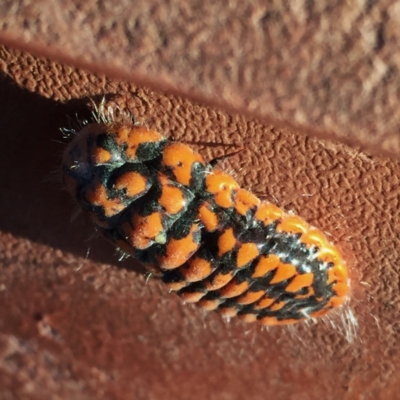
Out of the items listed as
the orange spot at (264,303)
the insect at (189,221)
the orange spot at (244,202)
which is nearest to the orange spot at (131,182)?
the insect at (189,221)

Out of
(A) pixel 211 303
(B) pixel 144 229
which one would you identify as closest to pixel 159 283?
(A) pixel 211 303

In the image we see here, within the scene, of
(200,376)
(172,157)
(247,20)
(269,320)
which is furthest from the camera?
(200,376)

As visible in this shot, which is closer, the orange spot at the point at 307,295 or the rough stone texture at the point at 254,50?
the rough stone texture at the point at 254,50

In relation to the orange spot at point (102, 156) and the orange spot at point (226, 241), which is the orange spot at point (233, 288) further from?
the orange spot at point (102, 156)

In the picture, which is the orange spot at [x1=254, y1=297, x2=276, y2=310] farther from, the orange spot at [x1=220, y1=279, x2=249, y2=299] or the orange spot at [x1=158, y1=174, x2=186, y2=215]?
the orange spot at [x1=158, y1=174, x2=186, y2=215]

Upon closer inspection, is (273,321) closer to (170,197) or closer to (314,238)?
(314,238)

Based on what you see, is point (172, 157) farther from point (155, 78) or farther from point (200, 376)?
point (200, 376)

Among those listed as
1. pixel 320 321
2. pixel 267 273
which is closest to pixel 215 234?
pixel 267 273
